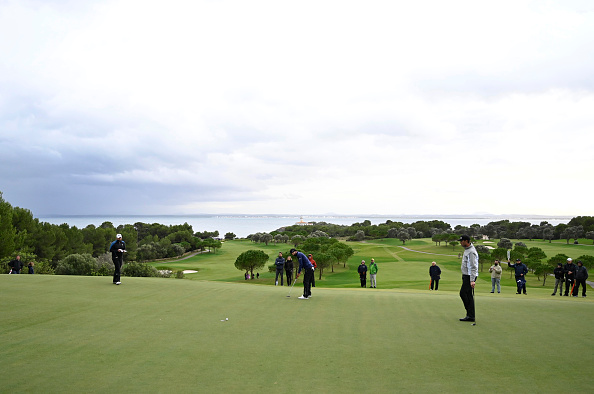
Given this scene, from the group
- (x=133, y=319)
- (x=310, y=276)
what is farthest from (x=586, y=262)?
(x=133, y=319)

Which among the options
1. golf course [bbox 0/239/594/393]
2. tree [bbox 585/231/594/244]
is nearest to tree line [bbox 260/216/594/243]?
tree [bbox 585/231/594/244]

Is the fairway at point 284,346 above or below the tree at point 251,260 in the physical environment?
above

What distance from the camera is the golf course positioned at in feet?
18.6

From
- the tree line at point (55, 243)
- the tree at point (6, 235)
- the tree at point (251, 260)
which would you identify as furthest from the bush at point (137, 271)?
the tree at point (251, 260)

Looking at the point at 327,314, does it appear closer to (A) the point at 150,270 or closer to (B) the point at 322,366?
(B) the point at 322,366

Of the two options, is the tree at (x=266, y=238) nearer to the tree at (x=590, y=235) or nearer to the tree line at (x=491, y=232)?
the tree line at (x=491, y=232)

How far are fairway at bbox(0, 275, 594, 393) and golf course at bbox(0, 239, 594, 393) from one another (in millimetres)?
36

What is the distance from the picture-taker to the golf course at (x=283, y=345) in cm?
568

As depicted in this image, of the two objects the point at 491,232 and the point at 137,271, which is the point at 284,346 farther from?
the point at 491,232

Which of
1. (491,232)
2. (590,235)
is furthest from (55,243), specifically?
(491,232)

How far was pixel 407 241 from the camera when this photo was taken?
375 feet

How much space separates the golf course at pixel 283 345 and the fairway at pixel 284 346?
4 cm

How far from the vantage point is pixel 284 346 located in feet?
24.8

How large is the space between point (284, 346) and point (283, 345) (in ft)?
0.26
